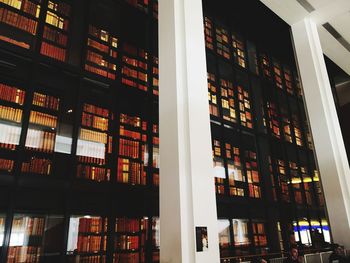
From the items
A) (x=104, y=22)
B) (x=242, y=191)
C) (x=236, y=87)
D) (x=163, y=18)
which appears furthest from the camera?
(x=236, y=87)

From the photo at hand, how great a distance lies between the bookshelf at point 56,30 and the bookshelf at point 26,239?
1936 mm

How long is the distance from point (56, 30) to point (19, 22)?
0.45 m

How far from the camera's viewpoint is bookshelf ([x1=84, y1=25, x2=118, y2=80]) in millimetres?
3967

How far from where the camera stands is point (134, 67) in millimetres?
4402

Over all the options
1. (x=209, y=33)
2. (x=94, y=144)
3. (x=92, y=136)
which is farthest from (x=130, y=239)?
(x=209, y=33)

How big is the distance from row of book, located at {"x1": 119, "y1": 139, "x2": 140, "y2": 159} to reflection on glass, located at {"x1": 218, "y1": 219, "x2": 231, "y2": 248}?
190 cm

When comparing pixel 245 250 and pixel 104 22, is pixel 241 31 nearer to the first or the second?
pixel 104 22

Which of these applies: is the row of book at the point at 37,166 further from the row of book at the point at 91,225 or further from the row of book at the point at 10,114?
the row of book at the point at 91,225

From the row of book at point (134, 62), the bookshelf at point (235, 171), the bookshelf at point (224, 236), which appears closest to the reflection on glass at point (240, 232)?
the bookshelf at point (224, 236)

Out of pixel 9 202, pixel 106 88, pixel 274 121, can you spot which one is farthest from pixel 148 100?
pixel 274 121

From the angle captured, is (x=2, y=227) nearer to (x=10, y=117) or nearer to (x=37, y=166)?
(x=37, y=166)

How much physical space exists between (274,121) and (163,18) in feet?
15.4

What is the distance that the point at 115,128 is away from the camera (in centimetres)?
383

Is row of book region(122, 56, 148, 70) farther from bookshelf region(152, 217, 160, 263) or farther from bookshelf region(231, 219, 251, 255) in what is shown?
bookshelf region(231, 219, 251, 255)
